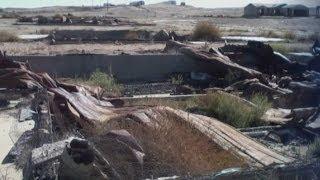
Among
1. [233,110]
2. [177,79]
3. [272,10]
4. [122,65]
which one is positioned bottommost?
[177,79]

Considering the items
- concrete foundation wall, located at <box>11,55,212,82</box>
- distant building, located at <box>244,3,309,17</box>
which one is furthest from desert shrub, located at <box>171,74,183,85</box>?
distant building, located at <box>244,3,309,17</box>

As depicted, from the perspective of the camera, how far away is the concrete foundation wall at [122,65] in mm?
17484

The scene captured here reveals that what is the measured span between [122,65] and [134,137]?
441 inches

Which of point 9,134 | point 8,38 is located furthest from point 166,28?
point 9,134

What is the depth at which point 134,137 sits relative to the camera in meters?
7.26

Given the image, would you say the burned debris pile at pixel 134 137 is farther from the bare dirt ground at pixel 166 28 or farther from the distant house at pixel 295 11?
the distant house at pixel 295 11

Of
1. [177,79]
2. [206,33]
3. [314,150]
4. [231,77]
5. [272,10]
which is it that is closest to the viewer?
[314,150]

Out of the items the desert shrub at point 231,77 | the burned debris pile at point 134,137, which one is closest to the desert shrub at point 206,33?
the desert shrub at point 231,77

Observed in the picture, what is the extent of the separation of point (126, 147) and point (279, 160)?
2194mm

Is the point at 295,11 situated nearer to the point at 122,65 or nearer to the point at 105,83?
the point at 122,65

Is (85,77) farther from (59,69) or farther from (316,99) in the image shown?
(316,99)

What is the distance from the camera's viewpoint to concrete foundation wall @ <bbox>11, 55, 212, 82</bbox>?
57.4 feet

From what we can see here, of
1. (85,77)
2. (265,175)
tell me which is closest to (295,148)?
(265,175)

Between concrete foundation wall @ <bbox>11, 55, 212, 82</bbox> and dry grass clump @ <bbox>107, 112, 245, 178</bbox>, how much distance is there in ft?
32.3
